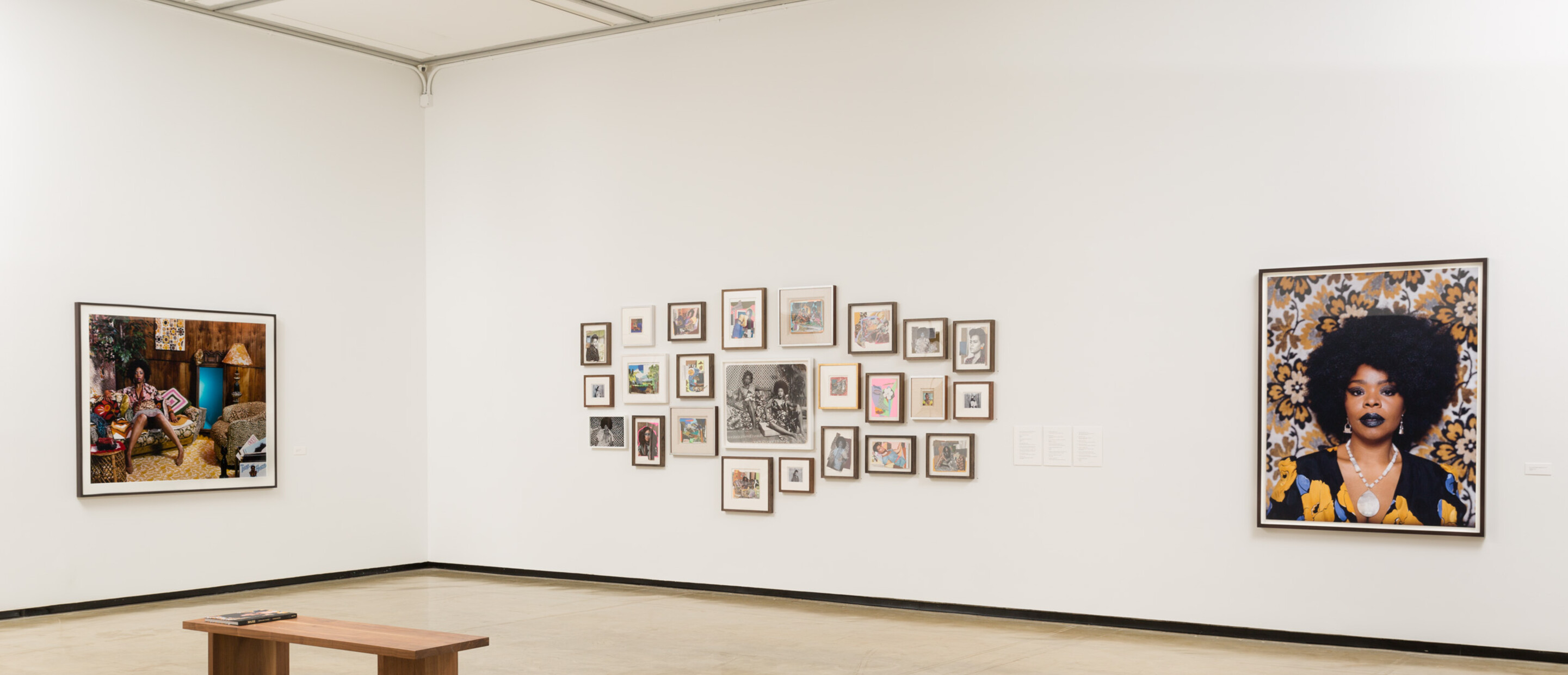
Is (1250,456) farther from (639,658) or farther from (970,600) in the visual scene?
(639,658)

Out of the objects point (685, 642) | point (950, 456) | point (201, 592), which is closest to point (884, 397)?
point (950, 456)

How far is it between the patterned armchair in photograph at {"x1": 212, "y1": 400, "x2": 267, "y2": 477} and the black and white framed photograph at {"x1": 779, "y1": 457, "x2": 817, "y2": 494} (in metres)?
4.54

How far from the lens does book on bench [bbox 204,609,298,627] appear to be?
666 cm

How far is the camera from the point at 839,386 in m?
10.1

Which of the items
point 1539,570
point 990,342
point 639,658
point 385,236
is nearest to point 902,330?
point 990,342

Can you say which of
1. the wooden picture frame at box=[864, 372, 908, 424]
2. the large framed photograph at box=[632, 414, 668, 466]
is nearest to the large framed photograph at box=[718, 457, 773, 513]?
the large framed photograph at box=[632, 414, 668, 466]

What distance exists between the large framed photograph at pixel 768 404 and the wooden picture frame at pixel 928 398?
2.92 feet

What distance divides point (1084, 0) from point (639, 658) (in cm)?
559

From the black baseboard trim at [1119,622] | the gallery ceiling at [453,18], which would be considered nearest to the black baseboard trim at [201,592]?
the black baseboard trim at [1119,622]

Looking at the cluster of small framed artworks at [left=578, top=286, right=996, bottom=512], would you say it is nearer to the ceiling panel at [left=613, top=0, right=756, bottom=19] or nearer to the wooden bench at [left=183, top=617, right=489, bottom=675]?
the ceiling panel at [left=613, top=0, right=756, bottom=19]

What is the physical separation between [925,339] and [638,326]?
274 centimetres

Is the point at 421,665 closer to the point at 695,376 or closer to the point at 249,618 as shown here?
the point at 249,618

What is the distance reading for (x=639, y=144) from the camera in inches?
444

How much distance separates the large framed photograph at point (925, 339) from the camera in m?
9.70
